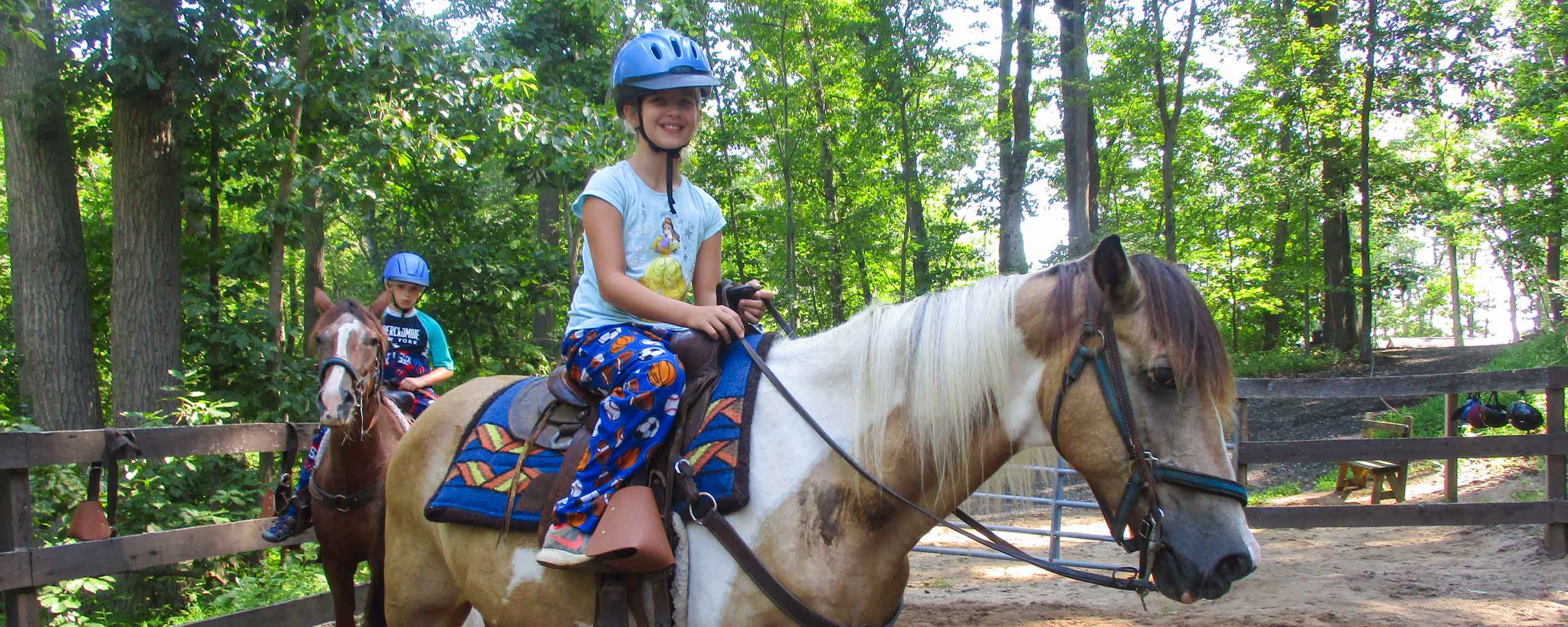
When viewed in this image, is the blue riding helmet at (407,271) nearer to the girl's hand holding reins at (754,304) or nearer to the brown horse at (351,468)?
the brown horse at (351,468)

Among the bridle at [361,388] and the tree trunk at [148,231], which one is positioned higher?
the tree trunk at [148,231]

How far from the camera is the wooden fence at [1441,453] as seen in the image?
20.6 feet

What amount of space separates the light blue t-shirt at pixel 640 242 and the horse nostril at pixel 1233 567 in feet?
4.76

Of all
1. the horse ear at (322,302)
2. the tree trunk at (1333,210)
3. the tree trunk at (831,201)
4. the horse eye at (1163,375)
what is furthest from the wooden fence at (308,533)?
the tree trunk at (1333,210)

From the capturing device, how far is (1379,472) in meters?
8.67

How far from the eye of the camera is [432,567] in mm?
2957

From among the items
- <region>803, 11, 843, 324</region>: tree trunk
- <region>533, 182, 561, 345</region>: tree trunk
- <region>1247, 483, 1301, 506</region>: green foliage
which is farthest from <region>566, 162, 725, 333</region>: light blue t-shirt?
<region>803, 11, 843, 324</region>: tree trunk

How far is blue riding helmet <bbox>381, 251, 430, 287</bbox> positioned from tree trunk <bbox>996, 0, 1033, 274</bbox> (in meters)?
11.1

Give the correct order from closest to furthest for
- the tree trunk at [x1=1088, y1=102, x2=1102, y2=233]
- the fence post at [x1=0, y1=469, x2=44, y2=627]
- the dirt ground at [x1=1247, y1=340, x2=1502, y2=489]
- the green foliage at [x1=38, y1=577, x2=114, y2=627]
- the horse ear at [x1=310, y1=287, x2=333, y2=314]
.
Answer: the fence post at [x1=0, y1=469, x2=44, y2=627], the green foliage at [x1=38, y1=577, x2=114, y2=627], the horse ear at [x1=310, y1=287, x2=333, y2=314], the dirt ground at [x1=1247, y1=340, x2=1502, y2=489], the tree trunk at [x1=1088, y1=102, x2=1102, y2=233]

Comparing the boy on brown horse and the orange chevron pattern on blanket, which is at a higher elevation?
the boy on brown horse

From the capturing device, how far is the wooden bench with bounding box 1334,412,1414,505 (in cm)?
862

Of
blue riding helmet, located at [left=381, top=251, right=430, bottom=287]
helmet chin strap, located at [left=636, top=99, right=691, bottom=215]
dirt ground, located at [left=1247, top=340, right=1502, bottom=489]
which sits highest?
helmet chin strap, located at [left=636, top=99, right=691, bottom=215]

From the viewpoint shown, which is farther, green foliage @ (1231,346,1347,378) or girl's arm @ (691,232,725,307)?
green foliage @ (1231,346,1347,378)

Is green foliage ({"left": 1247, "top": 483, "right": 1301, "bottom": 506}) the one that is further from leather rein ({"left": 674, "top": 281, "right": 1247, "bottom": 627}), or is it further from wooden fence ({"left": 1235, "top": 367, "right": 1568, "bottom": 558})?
leather rein ({"left": 674, "top": 281, "right": 1247, "bottom": 627})
